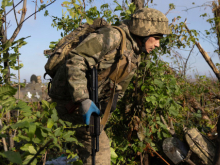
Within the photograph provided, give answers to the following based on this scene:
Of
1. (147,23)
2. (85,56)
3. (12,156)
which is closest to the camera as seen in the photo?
(12,156)

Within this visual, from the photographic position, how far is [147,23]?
2.73 meters

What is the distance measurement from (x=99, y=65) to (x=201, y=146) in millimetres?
2328

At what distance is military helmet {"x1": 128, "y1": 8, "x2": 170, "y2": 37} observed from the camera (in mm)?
2697

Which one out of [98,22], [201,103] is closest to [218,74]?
[201,103]

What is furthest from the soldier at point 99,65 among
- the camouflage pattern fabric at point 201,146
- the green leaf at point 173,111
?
the camouflage pattern fabric at point 201,146

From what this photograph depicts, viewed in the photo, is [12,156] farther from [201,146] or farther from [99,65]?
[201,146]

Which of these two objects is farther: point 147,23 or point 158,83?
point 158,83

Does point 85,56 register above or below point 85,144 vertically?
above

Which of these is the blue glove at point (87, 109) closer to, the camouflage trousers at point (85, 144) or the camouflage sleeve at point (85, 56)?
Result: the camouflage sleeve at point (85, 56)

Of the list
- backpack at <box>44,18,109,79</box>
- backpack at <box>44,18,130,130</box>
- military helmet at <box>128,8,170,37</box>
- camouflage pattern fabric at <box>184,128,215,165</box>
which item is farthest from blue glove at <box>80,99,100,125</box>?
camouflage pattern fabric at <box>184,128,215,165</box>

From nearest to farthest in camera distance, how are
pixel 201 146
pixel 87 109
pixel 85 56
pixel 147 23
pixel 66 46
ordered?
1. pixel 87 109
2. pixel 85 56
3. pixel 66 46
4. pixel 147 23
5. pixel 201 146

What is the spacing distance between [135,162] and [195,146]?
1.04 metres

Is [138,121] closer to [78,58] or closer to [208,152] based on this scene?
[208,152]

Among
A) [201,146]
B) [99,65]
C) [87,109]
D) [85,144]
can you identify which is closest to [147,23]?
[99,65]
